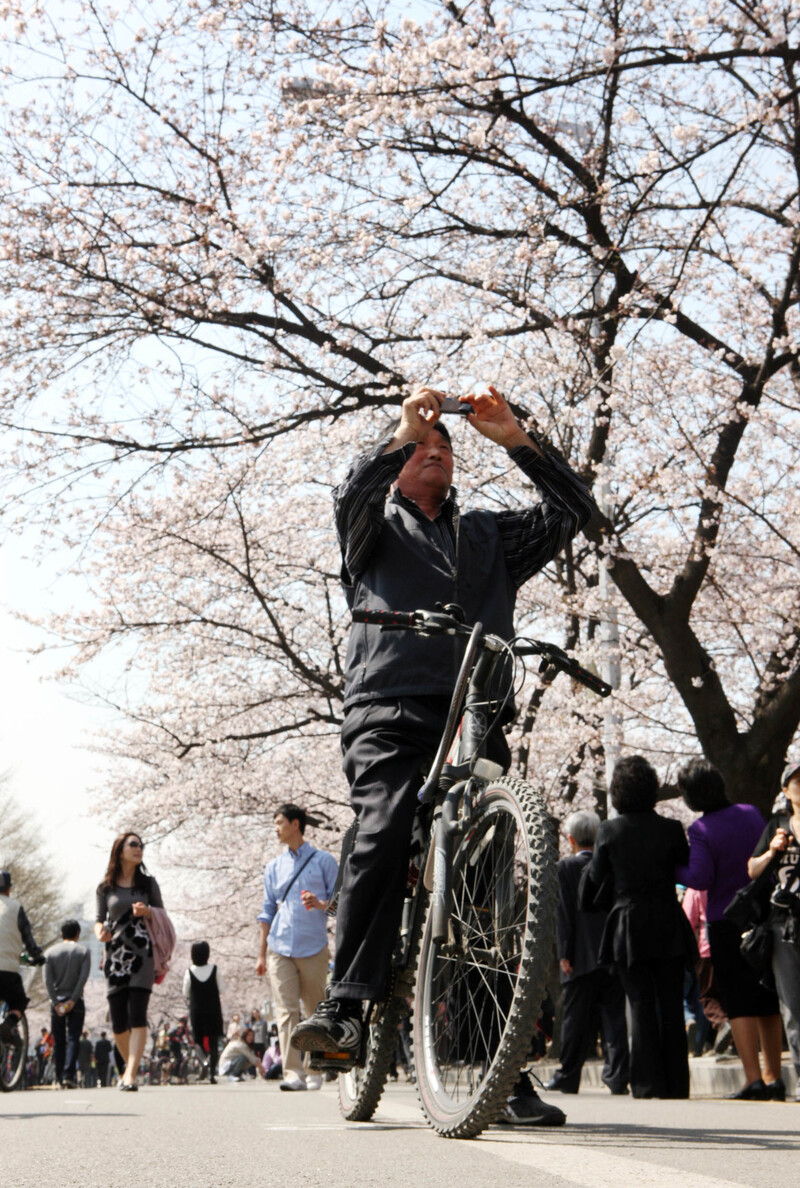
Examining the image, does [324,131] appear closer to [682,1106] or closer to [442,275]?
[442,275]

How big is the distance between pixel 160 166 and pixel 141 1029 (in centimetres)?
678

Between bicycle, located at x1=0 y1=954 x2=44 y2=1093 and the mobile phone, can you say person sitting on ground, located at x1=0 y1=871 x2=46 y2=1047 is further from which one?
the mobile phone

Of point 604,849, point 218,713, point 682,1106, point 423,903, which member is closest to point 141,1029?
point 604,849

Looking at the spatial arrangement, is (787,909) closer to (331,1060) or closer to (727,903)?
(727,903)

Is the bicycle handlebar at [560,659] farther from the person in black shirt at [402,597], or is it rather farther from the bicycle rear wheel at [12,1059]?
the bicycle rear wheel at [12,1059]

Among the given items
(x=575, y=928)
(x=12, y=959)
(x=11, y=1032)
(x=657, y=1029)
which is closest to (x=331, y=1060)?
(x=657, y=1029)

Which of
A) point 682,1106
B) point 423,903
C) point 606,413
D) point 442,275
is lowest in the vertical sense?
point 682,1106

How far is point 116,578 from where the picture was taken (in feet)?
60.6

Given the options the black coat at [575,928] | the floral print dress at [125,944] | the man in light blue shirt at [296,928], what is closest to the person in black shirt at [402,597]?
the black coat at [575,928]

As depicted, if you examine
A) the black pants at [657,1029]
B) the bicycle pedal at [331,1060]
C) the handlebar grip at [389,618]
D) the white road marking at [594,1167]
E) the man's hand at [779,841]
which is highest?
the man's hand at [779,841]

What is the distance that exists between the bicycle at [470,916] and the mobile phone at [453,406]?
572 millimetres

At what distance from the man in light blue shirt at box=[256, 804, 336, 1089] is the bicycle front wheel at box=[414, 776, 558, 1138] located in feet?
17.3

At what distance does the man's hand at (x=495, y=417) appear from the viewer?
391cm

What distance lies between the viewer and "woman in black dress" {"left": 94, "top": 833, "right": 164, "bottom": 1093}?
8.93m
